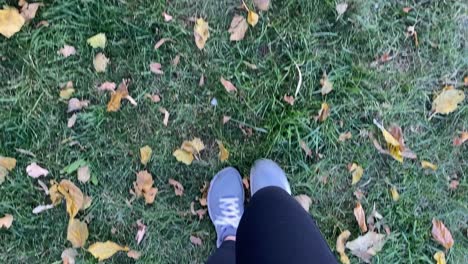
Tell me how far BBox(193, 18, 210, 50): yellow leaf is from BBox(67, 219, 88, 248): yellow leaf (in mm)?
808

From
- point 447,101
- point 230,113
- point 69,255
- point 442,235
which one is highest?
point 447,101

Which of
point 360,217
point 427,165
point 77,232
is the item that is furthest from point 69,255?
point 427,165

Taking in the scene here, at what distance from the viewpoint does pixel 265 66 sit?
2182 millimetres

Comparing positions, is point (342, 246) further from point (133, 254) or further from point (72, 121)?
point (72, 121)

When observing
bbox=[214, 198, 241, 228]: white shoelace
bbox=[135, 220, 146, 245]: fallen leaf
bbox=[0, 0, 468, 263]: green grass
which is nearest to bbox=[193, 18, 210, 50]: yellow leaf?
bbox=[0, 0, 468, 263]: green grass

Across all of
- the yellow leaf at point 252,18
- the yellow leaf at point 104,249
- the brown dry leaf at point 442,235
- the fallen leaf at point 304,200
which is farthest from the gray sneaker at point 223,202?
the brown dry leaf at point 442,235

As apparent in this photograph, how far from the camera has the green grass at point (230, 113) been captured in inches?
83.5

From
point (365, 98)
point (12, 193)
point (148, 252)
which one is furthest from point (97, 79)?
point (365, 98)

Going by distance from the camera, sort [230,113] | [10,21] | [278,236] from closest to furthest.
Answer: [278,236]
[10,21]
[230,113]

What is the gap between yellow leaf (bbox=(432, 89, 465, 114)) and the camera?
2.24 metres

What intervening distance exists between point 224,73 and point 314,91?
0.36 m

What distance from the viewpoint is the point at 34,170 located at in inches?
83.5

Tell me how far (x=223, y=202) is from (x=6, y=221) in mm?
816

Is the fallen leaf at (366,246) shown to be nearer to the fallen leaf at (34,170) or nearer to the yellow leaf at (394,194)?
the yellow leaf at (394,194)
